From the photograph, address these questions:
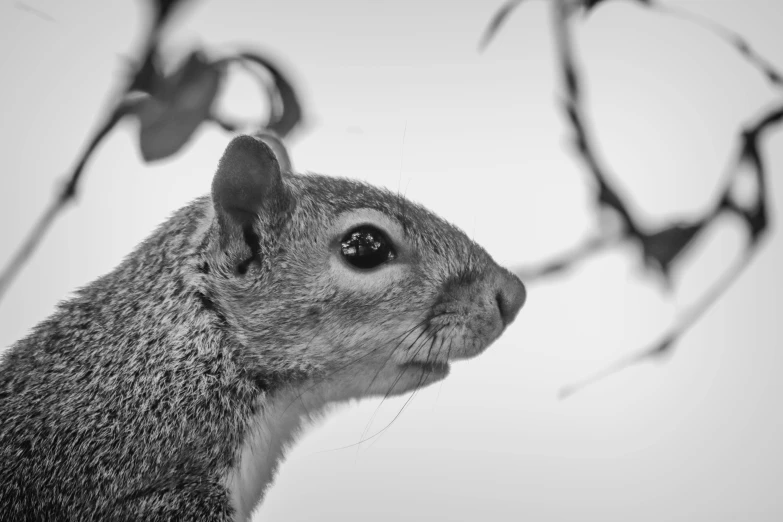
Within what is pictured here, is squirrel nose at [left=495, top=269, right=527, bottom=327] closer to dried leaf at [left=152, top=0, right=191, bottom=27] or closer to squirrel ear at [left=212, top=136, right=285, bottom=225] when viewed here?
squirrel ear at [left=212, top=136, right=285, bottom=225]

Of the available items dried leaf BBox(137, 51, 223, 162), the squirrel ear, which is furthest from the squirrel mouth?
Answer: dried leaf BBox(137, 51, 223, 162)

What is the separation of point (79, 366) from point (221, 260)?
21 centimetres

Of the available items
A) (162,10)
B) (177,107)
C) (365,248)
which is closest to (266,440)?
(365,248)

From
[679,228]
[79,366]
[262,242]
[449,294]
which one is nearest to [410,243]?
[449,294]

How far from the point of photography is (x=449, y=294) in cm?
95

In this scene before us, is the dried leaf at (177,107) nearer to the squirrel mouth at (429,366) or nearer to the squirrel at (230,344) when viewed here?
the squirrel at (230,344)

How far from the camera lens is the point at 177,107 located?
2.86ft

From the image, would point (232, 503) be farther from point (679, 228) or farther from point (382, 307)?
point (679, 228)

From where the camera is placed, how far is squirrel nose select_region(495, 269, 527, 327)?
37.5 inches

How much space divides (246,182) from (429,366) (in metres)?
0.32

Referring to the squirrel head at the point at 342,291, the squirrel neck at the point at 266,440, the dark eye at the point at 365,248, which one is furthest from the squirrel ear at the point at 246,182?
the squirrel neck at the point at 266,440

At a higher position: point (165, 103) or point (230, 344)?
point (165, 103)

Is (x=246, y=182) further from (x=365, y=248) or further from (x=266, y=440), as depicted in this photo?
(x=266, y=440)

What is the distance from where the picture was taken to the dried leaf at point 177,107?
84 centimetres
